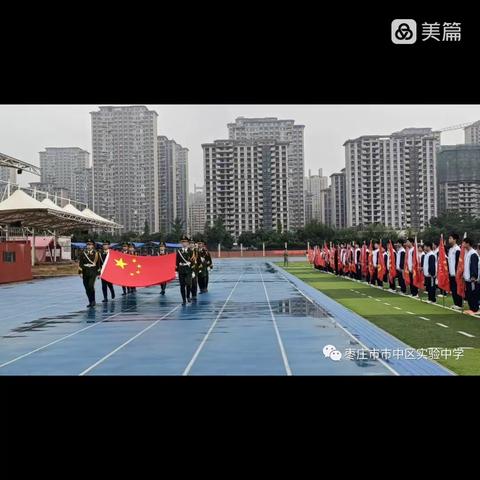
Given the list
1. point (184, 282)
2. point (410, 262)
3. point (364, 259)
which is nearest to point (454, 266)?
point (410, 262)

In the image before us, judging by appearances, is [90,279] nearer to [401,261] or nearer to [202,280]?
[202,280]

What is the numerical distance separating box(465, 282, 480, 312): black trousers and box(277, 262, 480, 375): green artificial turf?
0.24m

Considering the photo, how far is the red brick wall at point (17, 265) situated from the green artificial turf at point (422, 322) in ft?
36.9

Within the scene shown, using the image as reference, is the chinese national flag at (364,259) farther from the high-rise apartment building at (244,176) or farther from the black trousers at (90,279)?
the black trousers at (90,279)

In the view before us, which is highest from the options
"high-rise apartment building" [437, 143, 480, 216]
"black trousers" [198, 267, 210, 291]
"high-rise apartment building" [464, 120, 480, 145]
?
"high-rise apartment building" [464, 120, 480, 145]

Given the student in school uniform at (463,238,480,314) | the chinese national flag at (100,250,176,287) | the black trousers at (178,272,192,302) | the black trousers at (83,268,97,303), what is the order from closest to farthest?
the student in school uniform at (463,238,480,314)
the black trousers at (83,268,97,303)
the black trousers at (178,272,192,302)
the chinese national flag at (100,250,176,287)

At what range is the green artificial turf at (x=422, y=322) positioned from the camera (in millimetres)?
6297

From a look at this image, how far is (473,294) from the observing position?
32.5ft

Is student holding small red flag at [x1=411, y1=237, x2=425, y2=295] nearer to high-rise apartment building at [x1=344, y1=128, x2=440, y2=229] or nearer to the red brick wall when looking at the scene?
high-rise apartment building at [x1=344, y1=128, x2=440, y2=229]

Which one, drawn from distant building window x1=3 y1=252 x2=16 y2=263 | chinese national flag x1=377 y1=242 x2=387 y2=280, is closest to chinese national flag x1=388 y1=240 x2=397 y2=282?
chinese national flag x1=377 y1=242 x2=387 y2=280

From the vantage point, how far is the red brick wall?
66.0 feet
